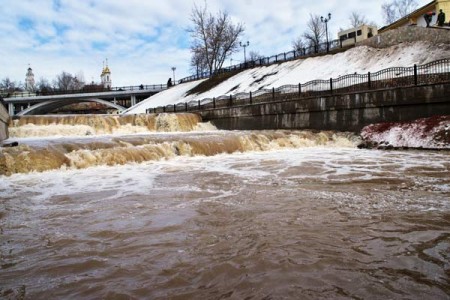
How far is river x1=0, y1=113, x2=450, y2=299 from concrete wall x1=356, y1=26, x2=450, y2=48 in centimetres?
1755

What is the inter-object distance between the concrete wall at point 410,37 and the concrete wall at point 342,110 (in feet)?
33.3

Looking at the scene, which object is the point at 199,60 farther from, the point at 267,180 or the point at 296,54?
the point at 267,180

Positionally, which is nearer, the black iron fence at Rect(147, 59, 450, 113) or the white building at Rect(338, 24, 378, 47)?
the black iron fence at Rect(147, 59, 450, 113)

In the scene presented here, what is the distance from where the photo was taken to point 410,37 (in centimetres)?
2705

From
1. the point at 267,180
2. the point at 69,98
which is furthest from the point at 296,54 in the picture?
the point at 69,98

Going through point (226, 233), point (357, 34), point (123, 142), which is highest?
point (357, 34)

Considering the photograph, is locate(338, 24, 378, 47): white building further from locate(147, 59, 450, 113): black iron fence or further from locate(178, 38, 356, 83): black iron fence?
locate(147, 59, 450, 113): black iron fence

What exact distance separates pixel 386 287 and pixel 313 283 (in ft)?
1.93

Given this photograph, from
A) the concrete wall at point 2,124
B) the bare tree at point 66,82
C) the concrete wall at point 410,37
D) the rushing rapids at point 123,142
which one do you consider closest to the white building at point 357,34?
the concrete wall at point 410,37

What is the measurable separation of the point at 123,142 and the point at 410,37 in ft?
75.9

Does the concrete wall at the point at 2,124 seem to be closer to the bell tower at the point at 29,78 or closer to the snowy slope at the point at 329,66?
the snowy slope at the point at 329,66

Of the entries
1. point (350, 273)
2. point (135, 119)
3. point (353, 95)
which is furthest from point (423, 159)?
point (135, 119)

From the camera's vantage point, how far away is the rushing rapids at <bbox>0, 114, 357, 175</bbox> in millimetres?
11188

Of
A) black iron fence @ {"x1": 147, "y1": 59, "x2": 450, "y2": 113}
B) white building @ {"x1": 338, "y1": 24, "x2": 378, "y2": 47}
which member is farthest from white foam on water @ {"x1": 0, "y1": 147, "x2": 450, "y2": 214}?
white building @ {"x1": 338, "y1": 24, "x2": 378, "y2": 47}
